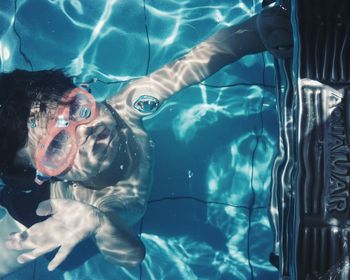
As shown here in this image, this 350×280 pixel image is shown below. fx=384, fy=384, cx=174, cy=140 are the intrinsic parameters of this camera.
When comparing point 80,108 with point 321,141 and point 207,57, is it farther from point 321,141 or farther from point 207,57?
point 321,141

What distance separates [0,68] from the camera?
4.31m

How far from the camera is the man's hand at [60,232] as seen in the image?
99.3 inches

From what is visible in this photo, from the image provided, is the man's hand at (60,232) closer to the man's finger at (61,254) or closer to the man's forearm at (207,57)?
the man's finger at (61,254)

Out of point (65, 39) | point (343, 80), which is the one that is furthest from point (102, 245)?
point (65, 39)

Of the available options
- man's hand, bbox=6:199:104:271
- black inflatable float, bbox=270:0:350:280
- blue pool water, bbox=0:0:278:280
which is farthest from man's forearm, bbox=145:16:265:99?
man's hand, bbox=6:199:104:271

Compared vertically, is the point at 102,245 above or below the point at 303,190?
below

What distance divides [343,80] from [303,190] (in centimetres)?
68

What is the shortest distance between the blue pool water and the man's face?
37.2 inches

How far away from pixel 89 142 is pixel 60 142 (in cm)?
20

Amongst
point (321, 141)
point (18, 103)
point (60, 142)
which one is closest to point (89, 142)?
point (60, 142)

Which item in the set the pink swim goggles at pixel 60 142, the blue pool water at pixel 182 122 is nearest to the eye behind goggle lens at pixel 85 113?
the pink swim goggles at pixel 60 142

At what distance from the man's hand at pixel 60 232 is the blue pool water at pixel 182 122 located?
102cm

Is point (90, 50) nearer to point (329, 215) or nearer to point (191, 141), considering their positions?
point (191, 141)

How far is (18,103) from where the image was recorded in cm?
283
